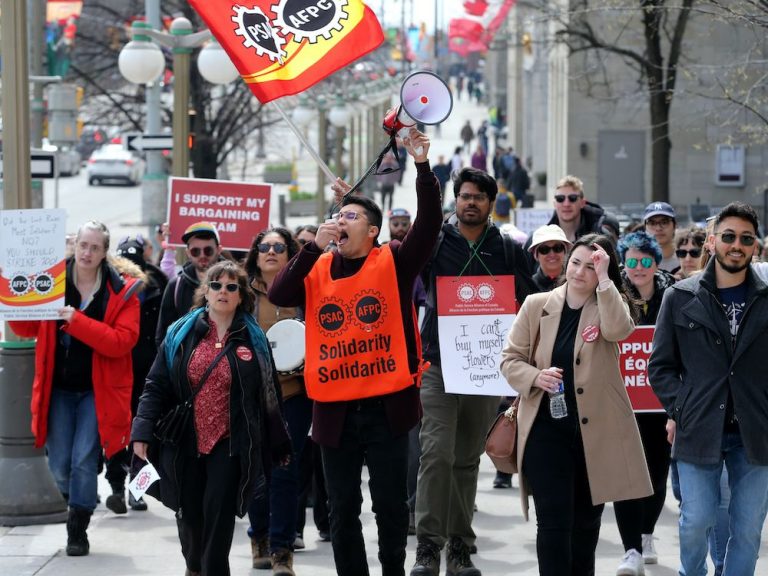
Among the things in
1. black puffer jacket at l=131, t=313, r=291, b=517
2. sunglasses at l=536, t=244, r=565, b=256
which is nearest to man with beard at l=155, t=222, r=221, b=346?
sunglasses at l=536, t=244, r=565, b=256

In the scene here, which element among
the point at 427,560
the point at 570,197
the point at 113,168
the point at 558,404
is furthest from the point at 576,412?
the point at 113,168

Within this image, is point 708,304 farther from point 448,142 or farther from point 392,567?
point 448,142

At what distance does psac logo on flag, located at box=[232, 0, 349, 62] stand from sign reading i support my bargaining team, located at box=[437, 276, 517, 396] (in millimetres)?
1583

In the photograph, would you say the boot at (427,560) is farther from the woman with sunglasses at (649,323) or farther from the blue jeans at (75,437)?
the blue jeans at (75,437)

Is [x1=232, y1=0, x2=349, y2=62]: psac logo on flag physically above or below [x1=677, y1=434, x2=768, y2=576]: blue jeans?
above

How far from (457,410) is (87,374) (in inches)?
92.0

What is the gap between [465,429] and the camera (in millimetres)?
8469

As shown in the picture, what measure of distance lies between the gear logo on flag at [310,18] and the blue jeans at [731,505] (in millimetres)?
3298

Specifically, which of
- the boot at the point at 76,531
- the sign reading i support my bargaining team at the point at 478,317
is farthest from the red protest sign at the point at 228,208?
the sign reading i support my bargaining team at the point at 478,317

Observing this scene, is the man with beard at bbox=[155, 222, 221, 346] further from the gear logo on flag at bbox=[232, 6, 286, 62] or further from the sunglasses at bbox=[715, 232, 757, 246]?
the sunglasses at bbox=[715, 232, 757, 246]

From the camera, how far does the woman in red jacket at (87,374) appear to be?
8.94 meters

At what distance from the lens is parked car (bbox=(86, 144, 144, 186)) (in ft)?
187

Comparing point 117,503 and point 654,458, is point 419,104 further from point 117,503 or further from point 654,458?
point 117,503

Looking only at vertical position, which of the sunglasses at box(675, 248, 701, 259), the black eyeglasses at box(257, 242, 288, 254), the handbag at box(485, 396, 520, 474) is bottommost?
the handbag at box(485, 396, 520, 474)
